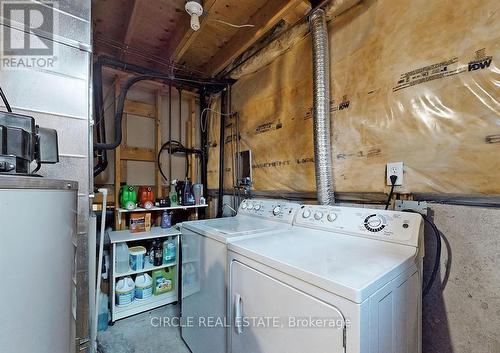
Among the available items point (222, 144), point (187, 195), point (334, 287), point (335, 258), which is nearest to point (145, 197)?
point (187, 195)

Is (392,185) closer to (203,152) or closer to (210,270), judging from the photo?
(210,270)

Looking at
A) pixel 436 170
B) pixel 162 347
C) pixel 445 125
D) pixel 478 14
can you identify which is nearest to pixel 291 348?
pixel 436 170

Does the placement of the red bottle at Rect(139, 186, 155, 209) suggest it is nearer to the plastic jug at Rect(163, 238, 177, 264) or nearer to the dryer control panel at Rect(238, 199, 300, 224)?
the plastic jug at Rect(163, 238, 177, 264)

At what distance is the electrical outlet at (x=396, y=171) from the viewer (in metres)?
1.23

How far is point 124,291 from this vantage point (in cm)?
205

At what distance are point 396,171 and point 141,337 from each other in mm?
2246

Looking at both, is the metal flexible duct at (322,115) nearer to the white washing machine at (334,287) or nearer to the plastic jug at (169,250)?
the white washing machine at (334,287)

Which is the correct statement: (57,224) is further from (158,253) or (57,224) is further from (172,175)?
(172,175)

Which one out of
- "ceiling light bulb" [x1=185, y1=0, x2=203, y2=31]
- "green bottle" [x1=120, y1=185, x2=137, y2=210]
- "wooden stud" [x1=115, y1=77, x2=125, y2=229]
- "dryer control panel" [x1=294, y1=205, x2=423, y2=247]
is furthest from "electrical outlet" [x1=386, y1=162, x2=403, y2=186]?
"wooden stud" [x1=115, y1=77, x2=125, y2=229]

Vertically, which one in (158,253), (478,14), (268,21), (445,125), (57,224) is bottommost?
(158,253)

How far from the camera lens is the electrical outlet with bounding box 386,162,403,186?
1.23 m

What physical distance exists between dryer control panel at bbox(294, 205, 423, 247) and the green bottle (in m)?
1.72

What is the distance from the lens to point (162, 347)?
1701 mm

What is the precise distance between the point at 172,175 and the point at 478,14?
9.30ft
